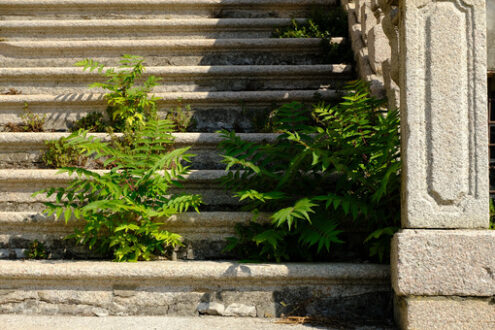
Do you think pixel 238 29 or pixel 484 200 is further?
pixel 238 29

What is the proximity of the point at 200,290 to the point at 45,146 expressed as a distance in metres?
1.95

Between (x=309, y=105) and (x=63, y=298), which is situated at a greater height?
(x=309, y=105)

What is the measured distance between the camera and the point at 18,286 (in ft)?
9.33

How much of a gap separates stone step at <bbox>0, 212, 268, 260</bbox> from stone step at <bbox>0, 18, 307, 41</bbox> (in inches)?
100

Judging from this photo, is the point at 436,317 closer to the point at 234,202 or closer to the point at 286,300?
the point at 286,300

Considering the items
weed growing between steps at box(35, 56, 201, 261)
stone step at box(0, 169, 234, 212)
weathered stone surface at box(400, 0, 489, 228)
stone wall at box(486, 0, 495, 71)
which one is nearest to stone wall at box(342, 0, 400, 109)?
weathered stone surface at box(400, 0, 489, 228)

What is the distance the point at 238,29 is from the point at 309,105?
1.56 m

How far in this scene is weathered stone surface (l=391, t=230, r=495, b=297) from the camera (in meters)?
2.40

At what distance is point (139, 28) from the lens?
16.5 feet

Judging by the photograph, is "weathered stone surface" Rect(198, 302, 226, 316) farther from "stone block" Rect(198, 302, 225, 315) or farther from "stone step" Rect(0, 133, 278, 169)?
"stone step" Rect(0, 133, 278, 169)

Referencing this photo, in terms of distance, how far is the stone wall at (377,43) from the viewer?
112 inches

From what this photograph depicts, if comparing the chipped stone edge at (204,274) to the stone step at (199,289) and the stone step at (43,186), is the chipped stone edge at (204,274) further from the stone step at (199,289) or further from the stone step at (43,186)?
the stone step at (43,186)

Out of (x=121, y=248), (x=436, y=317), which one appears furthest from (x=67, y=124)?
(x=436, y=317)

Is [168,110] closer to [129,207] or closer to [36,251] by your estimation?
→ [129,207]
